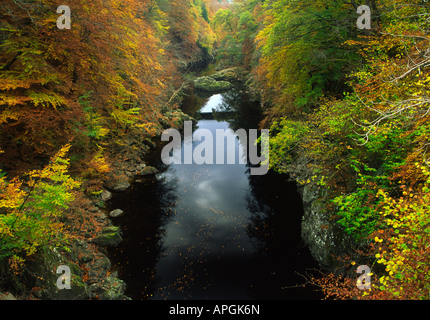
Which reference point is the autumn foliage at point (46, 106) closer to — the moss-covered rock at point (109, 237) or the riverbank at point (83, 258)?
the riverbank at point (83, 258)

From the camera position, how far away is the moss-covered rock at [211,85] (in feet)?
107

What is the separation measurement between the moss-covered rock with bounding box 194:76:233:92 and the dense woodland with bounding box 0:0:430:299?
791 inches

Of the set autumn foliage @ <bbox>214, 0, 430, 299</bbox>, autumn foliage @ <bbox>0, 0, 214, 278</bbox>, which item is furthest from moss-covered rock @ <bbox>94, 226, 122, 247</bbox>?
autumn foliage @ <bbox>214, 0, 430, 299</bbox>

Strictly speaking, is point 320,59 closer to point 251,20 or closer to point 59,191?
point 59,191

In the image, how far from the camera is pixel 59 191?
4.93 meters

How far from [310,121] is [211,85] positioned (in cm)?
2627

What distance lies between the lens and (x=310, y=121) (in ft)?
29.0

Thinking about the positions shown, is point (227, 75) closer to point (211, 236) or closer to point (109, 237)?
point (211, 236)

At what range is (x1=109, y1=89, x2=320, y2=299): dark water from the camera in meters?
7.41

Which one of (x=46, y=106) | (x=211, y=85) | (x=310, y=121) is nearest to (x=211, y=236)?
(x=310, y=121)

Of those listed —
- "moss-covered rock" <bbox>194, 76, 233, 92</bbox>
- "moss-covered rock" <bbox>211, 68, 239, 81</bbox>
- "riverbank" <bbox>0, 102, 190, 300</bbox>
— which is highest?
"moss-covered rock" <bbox>211, 68, 239, 81</bbox>

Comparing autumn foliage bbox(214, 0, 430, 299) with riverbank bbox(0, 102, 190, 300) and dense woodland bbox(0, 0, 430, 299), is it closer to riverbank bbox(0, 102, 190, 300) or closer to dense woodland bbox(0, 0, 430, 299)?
dense woodland bbox(0, 0, 430, 299)
